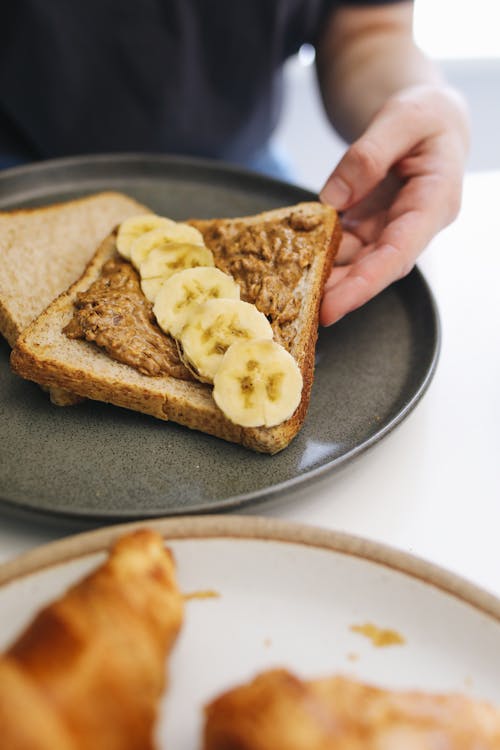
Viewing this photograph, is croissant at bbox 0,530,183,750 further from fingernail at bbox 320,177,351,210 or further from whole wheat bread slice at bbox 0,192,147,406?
fingernail at bbox 320,177,351,210

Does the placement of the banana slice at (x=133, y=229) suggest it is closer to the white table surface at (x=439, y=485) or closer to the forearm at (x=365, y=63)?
the white table surface at (x=439, y=485)

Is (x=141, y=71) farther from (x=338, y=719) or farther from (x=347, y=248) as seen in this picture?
(x=338, y=719)

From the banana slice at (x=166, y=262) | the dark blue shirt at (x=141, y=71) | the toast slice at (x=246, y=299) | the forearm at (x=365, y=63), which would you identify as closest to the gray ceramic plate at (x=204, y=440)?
the toast slice at (x=246, y=299)

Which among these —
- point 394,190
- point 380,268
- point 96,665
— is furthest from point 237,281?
point 96,665

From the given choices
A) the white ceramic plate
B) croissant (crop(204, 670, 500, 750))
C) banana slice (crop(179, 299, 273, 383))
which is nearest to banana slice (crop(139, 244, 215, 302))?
banana slice (crop(179, 299, 273, 383))

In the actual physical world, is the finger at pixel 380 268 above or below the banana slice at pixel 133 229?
below
